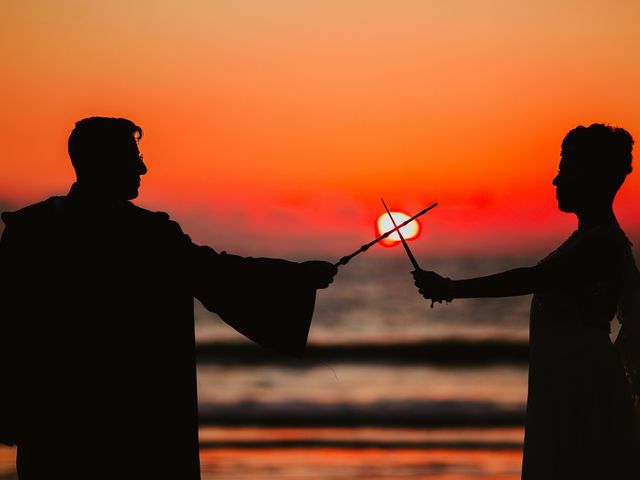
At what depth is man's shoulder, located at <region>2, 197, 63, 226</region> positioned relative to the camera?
5.17 metres

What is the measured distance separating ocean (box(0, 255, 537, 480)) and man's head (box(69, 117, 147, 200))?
4.60 meters

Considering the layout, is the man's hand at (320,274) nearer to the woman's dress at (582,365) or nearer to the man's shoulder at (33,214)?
the woman's dress at (582,365)

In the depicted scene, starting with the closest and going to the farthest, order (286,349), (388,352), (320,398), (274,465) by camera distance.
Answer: (286,349)
(274,465)
(320,398)
(388,352)

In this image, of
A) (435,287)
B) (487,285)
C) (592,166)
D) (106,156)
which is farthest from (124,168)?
(592,166)

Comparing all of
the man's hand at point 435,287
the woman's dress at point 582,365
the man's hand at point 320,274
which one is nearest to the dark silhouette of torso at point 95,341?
the man's hand at point 320,274

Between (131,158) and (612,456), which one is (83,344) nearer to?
(131,158)

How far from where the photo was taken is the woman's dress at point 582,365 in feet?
16.8

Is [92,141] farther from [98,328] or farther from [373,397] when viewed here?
[373,397]

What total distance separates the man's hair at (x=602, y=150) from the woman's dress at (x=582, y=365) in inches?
8.9

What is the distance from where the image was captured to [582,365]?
17.0 feet

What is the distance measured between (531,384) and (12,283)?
2168mm

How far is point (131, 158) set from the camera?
16.9 ft

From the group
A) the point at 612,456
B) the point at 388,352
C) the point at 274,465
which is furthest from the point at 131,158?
the point at 388,352

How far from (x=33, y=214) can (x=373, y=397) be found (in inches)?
419
